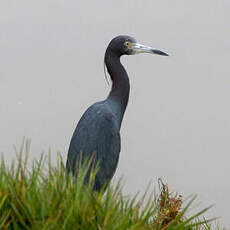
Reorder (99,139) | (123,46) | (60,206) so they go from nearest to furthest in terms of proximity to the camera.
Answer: (60,206), (99,139), (123,46)

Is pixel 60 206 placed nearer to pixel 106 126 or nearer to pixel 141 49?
pixel 106 126

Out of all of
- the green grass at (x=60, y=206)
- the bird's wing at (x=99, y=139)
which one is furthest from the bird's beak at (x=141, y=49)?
the green grass at (x=60, y=206)

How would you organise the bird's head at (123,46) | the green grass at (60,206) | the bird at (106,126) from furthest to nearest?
the bird's head at (123,46)
the bird at (106,126)
the green grass at (60,206)

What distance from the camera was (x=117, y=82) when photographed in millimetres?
2498

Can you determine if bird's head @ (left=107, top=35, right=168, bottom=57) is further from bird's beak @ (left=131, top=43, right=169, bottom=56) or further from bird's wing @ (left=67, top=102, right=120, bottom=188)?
bird's wing @ (left=67, top=102, right=120, bottom=188)

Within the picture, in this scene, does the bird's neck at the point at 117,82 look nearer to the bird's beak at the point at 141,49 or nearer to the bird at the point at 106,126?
the bird at the point at 106,126

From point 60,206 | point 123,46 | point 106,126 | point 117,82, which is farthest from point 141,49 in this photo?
point 60,206

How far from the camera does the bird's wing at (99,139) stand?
2.18 m

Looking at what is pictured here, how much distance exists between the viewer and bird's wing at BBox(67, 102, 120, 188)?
7.14 ft

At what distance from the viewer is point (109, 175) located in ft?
7.47

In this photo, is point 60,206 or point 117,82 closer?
point 60,206

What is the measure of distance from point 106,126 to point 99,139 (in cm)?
9

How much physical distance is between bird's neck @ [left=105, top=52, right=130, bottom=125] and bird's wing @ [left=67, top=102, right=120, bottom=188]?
19 centimetres

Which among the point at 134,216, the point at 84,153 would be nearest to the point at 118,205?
the point at 134,216
